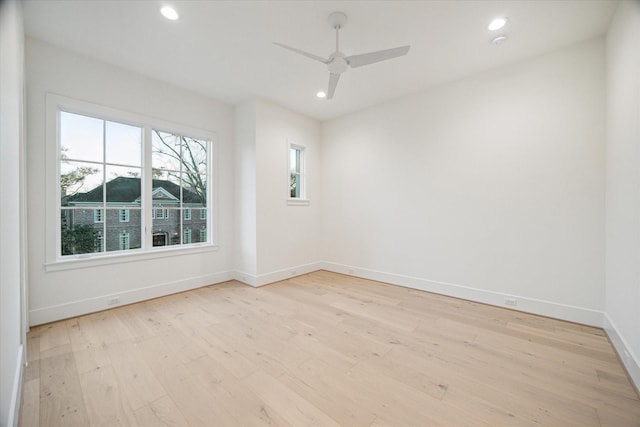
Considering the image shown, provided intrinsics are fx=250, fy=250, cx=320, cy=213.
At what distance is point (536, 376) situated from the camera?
1852 millimetres

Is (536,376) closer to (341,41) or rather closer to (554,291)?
(554,291)

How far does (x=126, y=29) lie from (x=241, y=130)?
6.23ft

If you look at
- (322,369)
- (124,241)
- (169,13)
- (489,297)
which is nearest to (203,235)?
(124,241)

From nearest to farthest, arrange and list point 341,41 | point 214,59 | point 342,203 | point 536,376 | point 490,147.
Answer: point 536,376 → point 341,41 → point 214,59 → point 490,147 → point 342,203

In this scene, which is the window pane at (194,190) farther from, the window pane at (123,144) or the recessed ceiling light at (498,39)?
the recessed ceiling light at (498,39)

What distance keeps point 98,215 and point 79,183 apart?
0.42 m

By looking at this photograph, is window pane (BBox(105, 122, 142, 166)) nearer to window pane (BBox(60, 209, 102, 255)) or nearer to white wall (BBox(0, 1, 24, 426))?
window pane (BBox(60, 209, 102, 255))

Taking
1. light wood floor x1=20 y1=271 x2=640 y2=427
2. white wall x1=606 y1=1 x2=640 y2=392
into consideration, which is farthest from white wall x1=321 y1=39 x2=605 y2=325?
light wood floor x1=20 y1=271 x2=640 y2=427

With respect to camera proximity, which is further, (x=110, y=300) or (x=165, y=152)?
(x=165, y=152)

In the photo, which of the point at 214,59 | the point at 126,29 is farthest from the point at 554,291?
the point at 126,29

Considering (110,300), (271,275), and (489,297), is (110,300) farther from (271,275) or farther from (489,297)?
(489,297)

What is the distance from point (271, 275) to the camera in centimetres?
419

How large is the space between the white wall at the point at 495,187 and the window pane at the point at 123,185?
340 cm

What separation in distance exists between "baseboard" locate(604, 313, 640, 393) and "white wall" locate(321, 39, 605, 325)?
252mm
